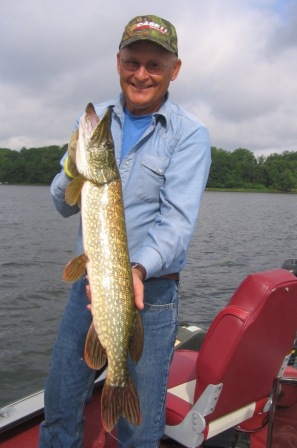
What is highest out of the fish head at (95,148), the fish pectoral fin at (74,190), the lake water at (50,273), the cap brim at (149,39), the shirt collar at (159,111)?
the cap brim at (149,39)

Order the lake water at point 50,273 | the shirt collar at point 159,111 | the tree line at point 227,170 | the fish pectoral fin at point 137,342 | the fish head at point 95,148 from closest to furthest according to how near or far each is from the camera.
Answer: the fish head at point 95,148
the fish pectoral fin at point 137,342
the shirt collar at point 159,111
the lake water at point 50,273
the tree line at point 227,170

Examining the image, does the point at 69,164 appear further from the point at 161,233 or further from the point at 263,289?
the point at 263,289

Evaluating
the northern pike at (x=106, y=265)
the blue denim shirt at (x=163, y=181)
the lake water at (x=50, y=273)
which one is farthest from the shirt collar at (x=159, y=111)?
the lake water at (x=50, y=273)

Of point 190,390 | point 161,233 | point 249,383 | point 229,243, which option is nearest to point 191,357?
point 190,390

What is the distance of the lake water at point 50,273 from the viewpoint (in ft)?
30.0

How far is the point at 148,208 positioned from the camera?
2.72 m

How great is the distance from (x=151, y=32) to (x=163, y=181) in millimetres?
828

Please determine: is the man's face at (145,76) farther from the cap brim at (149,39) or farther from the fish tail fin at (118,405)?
the fish tail fin at (118,405)

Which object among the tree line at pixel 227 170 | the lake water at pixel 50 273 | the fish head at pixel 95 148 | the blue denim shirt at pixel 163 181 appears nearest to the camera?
the fish head at pixel 95 148

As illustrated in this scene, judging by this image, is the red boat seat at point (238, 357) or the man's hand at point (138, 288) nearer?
the man's hand at point (138, 288)

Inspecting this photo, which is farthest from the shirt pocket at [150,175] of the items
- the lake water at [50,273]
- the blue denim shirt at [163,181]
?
the lake water at [50,273]

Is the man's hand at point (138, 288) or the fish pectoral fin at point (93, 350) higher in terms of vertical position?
the man's hand at point (138, 288)

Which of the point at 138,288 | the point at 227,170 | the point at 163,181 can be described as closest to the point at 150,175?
the point at 163,181

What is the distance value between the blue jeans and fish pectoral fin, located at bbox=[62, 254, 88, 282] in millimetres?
312
